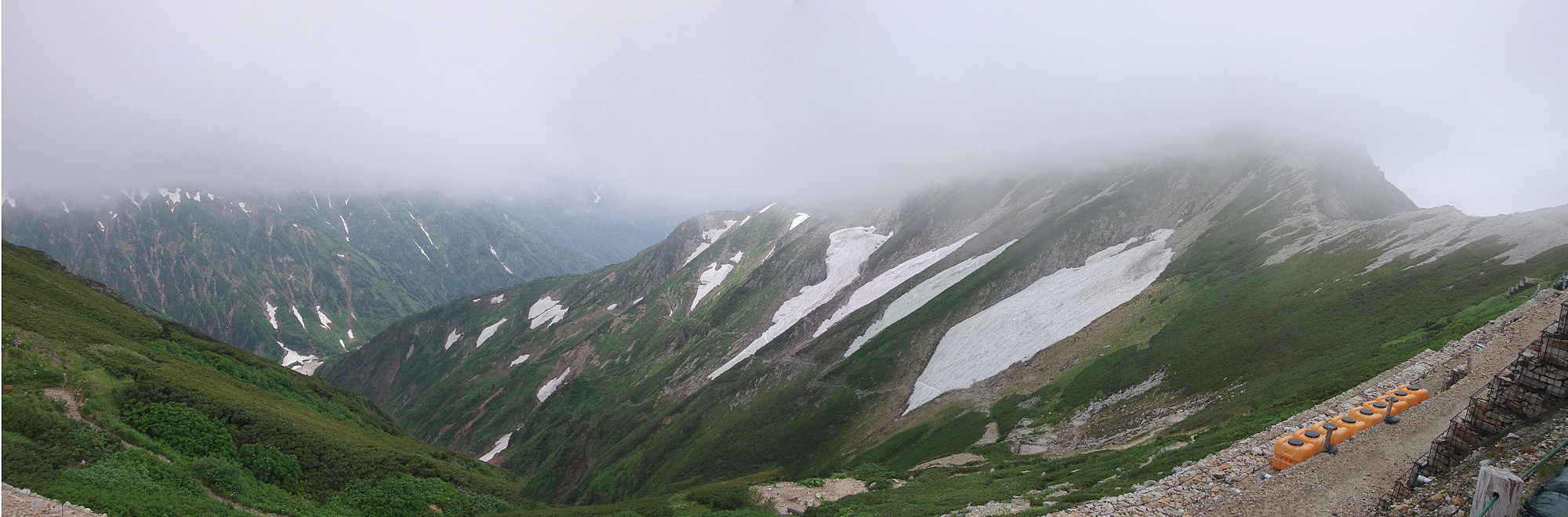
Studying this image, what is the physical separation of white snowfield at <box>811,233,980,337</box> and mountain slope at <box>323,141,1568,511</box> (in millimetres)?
700

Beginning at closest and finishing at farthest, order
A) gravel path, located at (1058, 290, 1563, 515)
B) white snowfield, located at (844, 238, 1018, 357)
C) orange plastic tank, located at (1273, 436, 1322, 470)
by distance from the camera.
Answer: gravel path, located at (1058, 290, 1563, 515), orange plastic tank, located at (1273, 436, 1322, 470), white snowfield, located at (844, 238, 1018, 357)

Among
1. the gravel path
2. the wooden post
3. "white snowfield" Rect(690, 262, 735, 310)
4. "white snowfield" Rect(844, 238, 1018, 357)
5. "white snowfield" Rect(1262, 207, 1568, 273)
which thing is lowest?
"white snowfield" Rect(1262, 207, 1568, 273)

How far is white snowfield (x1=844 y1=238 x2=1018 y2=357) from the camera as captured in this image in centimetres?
8864

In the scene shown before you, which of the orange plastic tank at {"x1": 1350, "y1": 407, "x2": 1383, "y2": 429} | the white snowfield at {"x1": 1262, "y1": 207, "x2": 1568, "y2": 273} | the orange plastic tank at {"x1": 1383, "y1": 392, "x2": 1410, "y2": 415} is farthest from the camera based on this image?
the white snowfield at {"x1": 1262, "y1": 207, "x2": 1568, "y2": 273}

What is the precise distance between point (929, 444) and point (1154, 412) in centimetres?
1737

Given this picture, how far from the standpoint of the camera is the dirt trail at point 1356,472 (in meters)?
18.3

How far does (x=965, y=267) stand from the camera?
99000 millimetres

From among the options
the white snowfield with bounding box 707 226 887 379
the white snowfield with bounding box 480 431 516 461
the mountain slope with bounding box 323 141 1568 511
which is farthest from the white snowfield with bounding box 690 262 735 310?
the white snowfield with bounding box 480 431 516 461

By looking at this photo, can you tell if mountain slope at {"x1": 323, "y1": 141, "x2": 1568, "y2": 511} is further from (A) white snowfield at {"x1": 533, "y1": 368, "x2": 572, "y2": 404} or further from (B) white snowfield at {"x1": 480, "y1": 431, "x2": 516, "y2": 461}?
(A) white snowfield at {"x1": 533, "y1": 368, "x2": 572, "y2": 404}

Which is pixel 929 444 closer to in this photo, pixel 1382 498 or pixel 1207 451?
pixel 1207 451

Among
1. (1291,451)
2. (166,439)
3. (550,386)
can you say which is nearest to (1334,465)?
(1291,451)

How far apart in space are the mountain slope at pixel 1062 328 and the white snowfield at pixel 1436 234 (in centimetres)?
31

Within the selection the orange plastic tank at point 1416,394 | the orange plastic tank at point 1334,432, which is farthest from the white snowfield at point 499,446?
the orange plastic tank at point 1416,394

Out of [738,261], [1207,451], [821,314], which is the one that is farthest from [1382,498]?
[738,261]
